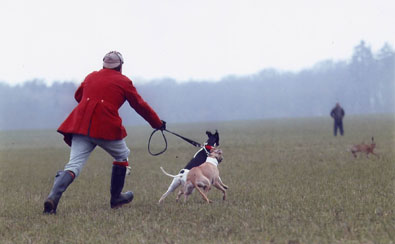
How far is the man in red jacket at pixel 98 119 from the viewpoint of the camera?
656cm

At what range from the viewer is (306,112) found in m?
139

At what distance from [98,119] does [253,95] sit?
161488 mm

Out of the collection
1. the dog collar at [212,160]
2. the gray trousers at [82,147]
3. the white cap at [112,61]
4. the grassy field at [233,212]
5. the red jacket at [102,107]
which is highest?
the white cap at [112,61]

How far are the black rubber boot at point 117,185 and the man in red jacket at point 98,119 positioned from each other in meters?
0.02

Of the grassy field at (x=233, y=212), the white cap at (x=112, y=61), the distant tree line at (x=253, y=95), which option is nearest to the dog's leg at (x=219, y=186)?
the grassy field at (x=233, y=212)

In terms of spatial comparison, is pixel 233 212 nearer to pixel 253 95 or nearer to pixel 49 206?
pixel 49 206

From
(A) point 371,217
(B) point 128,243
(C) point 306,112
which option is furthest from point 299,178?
(C) point 306,112

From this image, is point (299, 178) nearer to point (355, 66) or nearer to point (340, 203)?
point (340, 203)

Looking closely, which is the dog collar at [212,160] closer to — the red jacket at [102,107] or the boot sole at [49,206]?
the red jacket at [102,107]

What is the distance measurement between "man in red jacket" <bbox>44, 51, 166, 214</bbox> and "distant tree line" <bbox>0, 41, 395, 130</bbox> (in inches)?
3859

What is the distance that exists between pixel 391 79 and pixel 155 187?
374ft

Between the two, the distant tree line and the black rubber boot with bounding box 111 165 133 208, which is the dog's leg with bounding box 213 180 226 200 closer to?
the black rubber boot with bounding box 111 165 133 208

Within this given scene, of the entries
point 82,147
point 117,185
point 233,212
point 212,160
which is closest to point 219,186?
point 212,160

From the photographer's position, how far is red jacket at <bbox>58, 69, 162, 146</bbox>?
6551 mm
